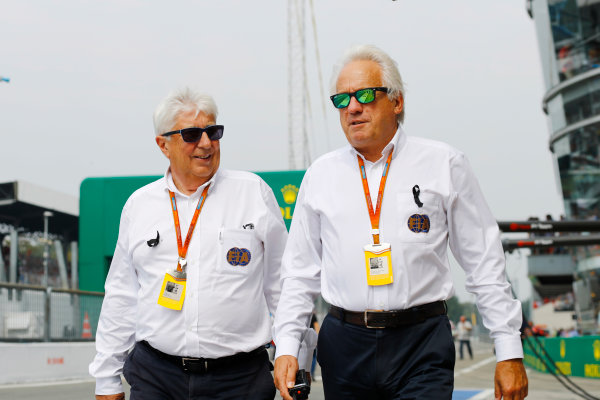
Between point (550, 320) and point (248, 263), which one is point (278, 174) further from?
point (550, 320)

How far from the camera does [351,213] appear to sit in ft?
10.7

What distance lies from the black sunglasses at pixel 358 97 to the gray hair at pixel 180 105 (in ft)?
2.05

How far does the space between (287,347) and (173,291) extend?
547 millimetres

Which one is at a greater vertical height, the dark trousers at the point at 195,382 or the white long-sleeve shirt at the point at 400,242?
the white long-sleeve shirt at the point at 400,242

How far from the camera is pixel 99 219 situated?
16688 mm

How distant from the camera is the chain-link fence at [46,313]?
44.8ft

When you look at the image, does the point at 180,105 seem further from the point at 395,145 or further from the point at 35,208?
the point at 35,208

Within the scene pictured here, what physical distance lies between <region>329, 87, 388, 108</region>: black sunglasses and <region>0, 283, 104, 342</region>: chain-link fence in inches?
440

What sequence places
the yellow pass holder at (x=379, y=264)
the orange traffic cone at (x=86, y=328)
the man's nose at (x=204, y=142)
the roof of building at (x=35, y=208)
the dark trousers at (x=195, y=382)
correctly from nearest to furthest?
the yellow pass holder at (x=379, y=264) < the dark trousers at (x=195, y=382) < the man's nose at (x=204, y=142) < the orange traffic cone at (x=86, y=328) < the roof of building at (x=35, y=208)

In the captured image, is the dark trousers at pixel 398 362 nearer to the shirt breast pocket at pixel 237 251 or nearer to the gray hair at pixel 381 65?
the shirt breast pocket at pixel 237 251

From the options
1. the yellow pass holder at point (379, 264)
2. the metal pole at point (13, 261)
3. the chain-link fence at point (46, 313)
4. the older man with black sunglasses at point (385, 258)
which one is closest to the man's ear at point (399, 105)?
the older man with black sunglasses at point (385, 258)

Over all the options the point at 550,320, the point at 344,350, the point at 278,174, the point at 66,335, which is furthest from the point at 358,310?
the point at 550,320

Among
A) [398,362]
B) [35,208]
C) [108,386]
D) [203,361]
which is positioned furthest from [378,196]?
[35,208]

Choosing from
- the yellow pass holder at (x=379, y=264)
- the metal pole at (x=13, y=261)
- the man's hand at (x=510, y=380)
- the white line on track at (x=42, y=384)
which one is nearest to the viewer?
the man's hand at (x=510, y=380)
